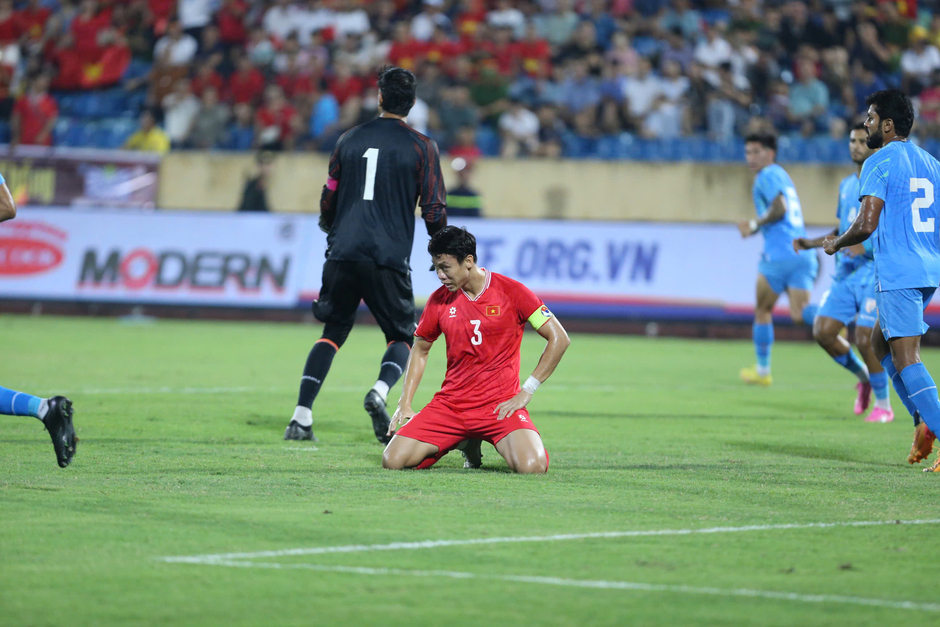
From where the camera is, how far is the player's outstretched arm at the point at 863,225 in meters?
6.76

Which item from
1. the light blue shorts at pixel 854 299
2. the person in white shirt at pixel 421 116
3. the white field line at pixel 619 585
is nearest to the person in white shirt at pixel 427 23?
the person in white shirt at pixel 421 116

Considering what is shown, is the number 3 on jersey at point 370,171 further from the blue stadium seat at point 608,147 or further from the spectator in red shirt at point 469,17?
the spectator in red shirt at point 469,17

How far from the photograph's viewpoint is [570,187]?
2142 centimetres

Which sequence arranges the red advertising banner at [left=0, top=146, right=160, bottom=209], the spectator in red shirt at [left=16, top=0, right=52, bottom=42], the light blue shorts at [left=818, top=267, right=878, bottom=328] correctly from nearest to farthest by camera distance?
the light blue shorts at [left=818, top=267, right=878, bottom=328] < the red advertising banner at [left=0, top=146, right=160, bottom=209] < the spectator in red shirt at [left=16, top=0, right=52, bottom=42]

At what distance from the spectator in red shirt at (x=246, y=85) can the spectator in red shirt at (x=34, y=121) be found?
349cm

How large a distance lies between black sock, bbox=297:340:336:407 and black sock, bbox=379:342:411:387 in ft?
1.19

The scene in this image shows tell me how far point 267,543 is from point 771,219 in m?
8.45

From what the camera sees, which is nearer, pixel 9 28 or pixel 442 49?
pixel 442 49

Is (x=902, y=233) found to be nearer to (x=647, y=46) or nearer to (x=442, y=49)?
(x=647, y=46)

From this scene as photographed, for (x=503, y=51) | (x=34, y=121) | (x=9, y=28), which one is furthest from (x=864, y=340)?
(x=9, y=28)

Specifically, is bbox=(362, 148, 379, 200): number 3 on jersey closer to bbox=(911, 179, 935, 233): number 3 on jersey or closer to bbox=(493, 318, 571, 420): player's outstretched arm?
bbox=(493, 318, 571, 420): player's outstretched arm

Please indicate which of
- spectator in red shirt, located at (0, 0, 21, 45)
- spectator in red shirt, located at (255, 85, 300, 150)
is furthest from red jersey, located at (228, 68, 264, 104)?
spectator in red shirt, located at (0, 0, 21, 45)

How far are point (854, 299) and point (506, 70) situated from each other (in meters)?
13.1

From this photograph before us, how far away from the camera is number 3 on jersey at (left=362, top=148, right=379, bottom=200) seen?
26.3 ft
